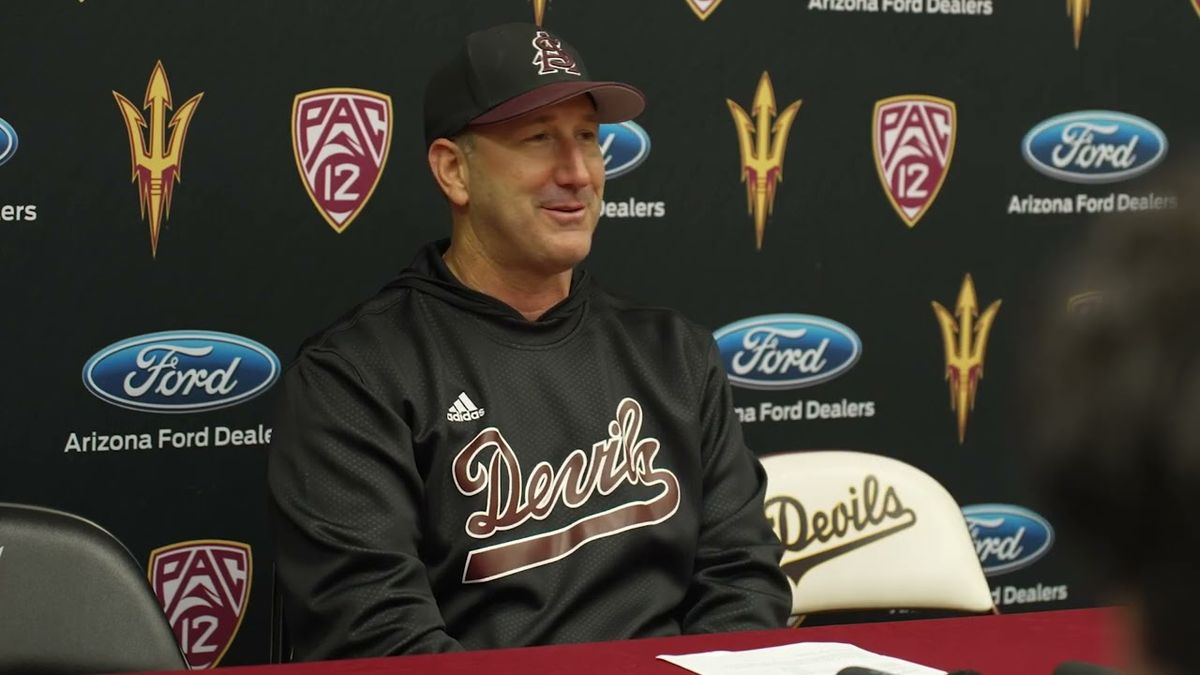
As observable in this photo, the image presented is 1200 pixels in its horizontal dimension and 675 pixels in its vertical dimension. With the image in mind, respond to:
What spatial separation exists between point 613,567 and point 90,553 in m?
0.75

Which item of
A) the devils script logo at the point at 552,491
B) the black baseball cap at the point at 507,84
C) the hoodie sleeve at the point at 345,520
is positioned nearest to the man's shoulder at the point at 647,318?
the devils script logo at the point at 552,491

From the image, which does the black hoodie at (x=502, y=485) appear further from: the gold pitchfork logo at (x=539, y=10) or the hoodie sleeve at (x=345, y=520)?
the gold pitchfork logo at (x=539, y=10)

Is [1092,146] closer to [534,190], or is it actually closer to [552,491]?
[534,190]

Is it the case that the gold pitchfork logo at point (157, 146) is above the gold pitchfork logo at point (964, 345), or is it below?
above

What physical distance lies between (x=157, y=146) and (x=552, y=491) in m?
0.93

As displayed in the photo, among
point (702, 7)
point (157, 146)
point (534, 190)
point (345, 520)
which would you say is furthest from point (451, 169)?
point (702, 7)

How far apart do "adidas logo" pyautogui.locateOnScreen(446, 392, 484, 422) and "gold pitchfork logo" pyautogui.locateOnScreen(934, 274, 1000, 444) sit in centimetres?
130

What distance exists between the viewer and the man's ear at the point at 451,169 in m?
2.29

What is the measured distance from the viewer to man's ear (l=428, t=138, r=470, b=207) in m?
2.29

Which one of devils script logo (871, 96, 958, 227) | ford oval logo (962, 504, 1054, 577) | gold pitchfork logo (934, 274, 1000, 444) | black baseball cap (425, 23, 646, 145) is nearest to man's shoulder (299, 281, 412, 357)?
black baseball cap (425, 23, 646, 145)

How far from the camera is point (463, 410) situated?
6.80ft

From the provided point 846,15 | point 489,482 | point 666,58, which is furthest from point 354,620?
point 846,15

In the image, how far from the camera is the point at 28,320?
7.89 ft

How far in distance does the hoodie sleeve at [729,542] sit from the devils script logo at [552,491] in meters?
0.08
